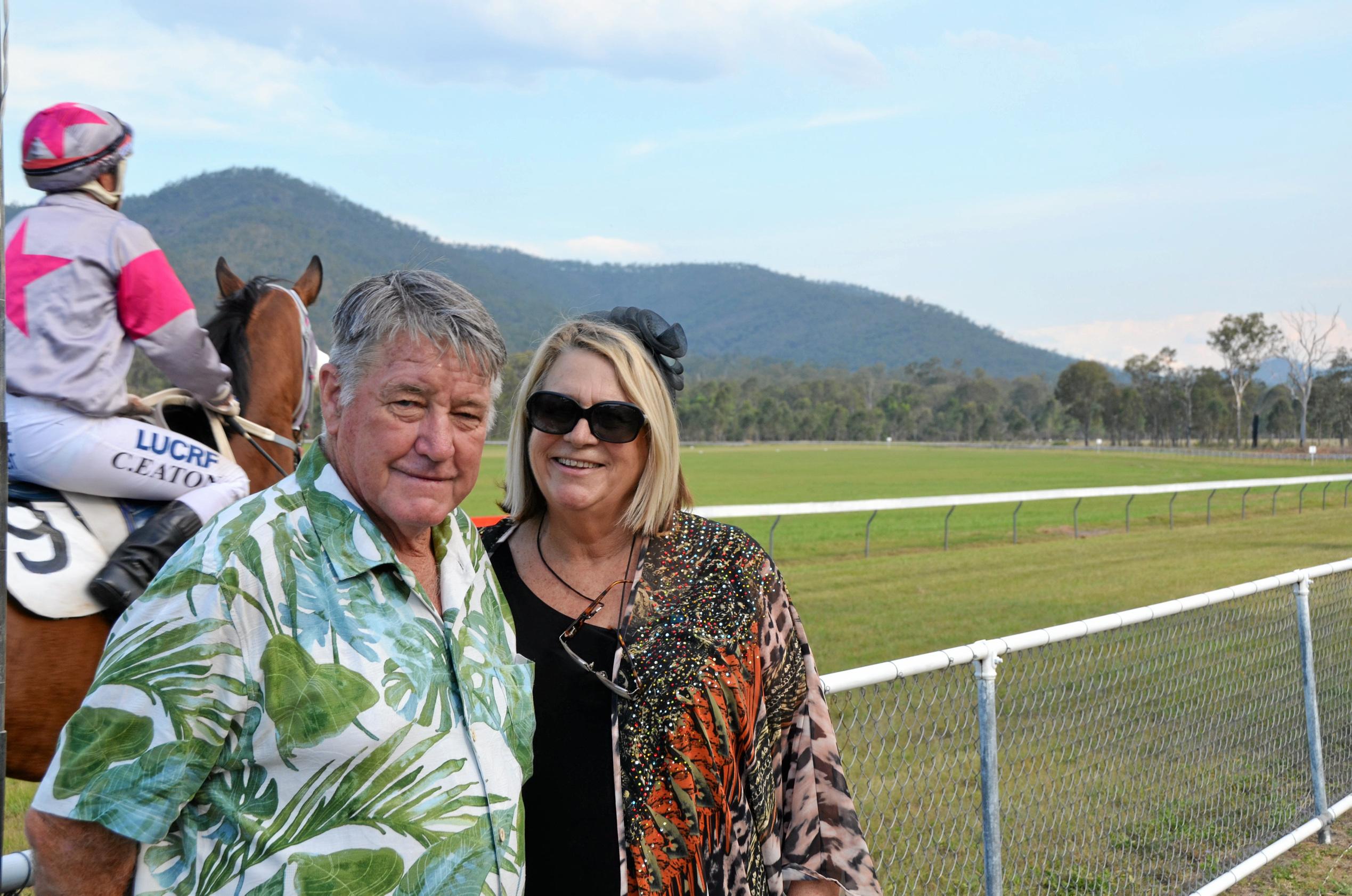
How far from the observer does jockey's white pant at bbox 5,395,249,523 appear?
11.4 feet

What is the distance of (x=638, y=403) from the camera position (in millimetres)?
2191

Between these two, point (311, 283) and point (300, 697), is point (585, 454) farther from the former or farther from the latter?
point (311, 283)

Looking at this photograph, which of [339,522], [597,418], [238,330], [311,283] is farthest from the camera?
[311,283]

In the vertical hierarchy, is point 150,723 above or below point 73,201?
below

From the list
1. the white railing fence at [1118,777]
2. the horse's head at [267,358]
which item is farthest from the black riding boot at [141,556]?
the white railing fence at [1118,777]

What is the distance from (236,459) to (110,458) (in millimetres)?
840

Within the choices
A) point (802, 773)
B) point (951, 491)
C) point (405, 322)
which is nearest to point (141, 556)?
point (405, 322)

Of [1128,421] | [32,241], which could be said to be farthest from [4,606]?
[1128,421]

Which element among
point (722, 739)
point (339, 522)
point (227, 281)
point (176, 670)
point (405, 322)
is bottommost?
point (722, 739)

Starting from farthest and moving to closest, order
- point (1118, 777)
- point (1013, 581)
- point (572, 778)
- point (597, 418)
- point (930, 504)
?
point (930, 504) → point (1013, 581) → point (1118, 777) → point (597, 418) → point (572, 778)

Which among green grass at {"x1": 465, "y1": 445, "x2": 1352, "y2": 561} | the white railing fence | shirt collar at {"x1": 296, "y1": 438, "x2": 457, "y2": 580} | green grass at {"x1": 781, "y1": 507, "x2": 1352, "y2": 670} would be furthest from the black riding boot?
green grass at {"x1": 781, "y1": 507, "x2": 1352, "y2": 670}

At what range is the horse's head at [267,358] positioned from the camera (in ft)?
14.9

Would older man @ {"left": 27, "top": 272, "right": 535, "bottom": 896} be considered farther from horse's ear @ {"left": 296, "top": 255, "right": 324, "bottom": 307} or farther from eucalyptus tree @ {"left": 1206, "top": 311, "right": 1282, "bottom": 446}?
eucalyptus tree @ {"left": 1206, "top": 311, "right": 1282, "bottom": 446}

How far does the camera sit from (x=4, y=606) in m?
1.41
